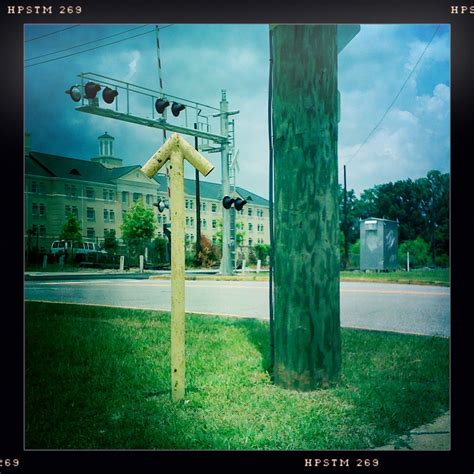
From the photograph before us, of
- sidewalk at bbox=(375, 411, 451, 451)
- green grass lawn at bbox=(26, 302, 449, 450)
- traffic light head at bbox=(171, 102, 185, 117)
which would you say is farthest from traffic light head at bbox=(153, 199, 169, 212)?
sidewalk at bbox=(375, 411, 451, 451)

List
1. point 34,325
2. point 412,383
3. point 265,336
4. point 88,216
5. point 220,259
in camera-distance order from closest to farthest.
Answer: point 34,325, point 88,216, point 412,383, point 220,259, point 265,336

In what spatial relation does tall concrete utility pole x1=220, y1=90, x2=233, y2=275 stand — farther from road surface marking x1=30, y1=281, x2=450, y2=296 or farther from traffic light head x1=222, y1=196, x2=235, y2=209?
road surface marking x1=30, y1=281, x2=450, y2=296

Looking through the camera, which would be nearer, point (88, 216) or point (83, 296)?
point (88, 216)

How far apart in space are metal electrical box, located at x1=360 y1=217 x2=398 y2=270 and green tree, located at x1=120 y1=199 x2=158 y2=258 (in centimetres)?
118

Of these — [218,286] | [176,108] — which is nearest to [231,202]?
[176,108]

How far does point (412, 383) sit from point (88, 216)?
6.45 ft

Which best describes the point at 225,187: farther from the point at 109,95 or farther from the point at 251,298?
the point at 251,298

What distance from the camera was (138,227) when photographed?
3.14m

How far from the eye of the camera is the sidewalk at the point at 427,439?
2531 mm

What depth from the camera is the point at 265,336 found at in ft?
14.0

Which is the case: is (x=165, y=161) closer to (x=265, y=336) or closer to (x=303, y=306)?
(x=303, y=306)

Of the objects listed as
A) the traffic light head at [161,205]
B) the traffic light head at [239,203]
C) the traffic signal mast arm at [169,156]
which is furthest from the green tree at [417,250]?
the traffic light head at [161,205]

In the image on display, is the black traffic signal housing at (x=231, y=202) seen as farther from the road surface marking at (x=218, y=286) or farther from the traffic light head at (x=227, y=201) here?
the road surface marking at (x=218, y=286)
